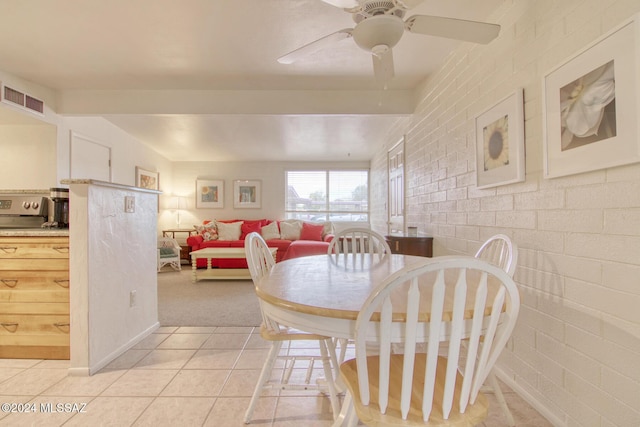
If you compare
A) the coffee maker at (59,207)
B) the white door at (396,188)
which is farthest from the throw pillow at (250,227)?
the coffee maker at (59,207)

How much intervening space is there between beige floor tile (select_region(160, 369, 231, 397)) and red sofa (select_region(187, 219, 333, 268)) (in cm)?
270

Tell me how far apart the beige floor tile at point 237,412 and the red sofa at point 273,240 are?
3046mm

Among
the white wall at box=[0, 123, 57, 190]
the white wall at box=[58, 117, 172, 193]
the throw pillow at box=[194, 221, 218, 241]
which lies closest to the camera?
the white wall at box=[0, 123, 57, 190]

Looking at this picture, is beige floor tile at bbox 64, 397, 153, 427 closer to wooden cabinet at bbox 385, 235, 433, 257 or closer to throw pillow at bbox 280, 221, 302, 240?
wooden cabinet at bbox 385, 235, 433, 257

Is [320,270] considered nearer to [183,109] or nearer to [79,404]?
[79,404]

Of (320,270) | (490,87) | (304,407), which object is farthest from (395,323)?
(490,87)

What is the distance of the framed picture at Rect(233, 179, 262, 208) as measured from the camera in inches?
264

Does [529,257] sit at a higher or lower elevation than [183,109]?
lower

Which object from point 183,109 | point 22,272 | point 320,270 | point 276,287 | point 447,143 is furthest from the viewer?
point 183,109

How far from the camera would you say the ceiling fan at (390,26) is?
129cm

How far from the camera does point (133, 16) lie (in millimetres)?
2023

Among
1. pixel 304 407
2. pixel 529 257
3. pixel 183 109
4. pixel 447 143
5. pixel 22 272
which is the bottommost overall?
pixel 304 407

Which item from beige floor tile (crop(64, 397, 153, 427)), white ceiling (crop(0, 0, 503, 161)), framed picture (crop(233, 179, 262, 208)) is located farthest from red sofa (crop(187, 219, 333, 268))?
beige floor tile (crop(64, 397, 153, 427))

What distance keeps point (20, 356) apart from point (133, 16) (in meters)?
2.42
